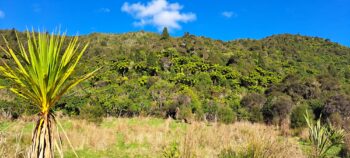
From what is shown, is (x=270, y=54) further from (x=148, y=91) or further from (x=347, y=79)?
(x=148, y=91)

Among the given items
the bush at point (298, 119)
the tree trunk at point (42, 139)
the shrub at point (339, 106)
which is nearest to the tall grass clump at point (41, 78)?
the tree trunk at point (42, 139)

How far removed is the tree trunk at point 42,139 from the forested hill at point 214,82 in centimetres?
577

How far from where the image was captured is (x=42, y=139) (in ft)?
9.12

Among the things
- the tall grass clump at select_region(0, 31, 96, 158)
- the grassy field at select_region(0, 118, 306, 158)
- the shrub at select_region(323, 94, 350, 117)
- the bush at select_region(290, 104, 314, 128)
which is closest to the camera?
the tall grass clump at select_region(0, 31, 96, 158)

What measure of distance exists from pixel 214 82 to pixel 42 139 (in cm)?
2460

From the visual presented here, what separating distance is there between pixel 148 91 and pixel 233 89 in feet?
25.4

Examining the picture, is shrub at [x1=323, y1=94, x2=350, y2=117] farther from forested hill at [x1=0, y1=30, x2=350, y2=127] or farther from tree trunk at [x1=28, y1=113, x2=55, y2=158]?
tree trunk at [x1=28, y1=113, x2=55, y2=158]

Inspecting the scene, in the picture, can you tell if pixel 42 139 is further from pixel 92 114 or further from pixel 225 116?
pixel 225 116

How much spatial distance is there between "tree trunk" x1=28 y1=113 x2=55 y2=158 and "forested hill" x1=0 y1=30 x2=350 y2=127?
5.77 metres

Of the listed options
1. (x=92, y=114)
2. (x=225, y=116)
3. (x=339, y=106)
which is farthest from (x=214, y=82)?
(x=92, y=114)

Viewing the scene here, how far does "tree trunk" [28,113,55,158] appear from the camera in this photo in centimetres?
277

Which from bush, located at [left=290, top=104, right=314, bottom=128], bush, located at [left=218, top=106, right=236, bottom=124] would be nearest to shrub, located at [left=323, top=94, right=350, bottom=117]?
bush, located at [left=290, top=104, right=314, bottom=128]

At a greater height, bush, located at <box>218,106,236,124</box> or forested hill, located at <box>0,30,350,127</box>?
forested hill, located at <box>0,30,350,127</box>

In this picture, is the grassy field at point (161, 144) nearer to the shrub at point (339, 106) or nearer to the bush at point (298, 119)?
the bush at point (298, 119)
